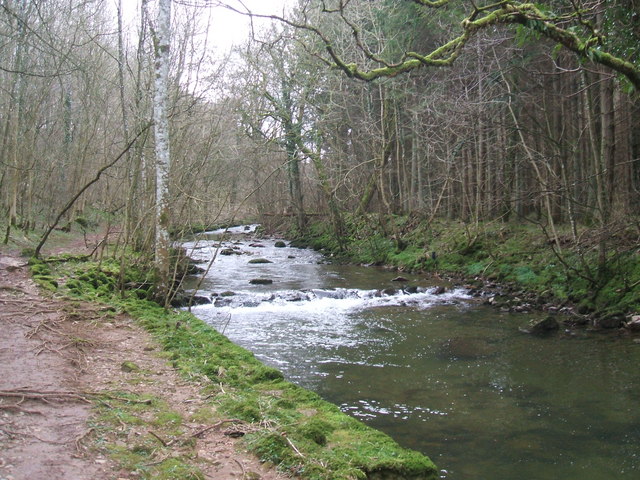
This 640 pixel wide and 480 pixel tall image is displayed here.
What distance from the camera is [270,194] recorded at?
111 ft

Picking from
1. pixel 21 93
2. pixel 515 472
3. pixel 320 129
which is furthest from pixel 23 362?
pixel 320 129

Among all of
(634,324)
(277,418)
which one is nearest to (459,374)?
(277,418)

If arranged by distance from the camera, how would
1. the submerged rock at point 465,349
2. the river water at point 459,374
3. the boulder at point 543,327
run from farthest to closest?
1. the boulder at point 543,327
2. the submerged rock at point 465,349
3. the river water at point 459,374

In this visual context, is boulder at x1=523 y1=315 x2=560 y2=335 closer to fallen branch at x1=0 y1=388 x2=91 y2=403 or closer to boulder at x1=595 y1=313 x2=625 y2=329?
boulder at x1=595 y1=313 x2=625 y2=329

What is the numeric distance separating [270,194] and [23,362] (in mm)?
28452

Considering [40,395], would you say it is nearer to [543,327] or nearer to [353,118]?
[543,327]

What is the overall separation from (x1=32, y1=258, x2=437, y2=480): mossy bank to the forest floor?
6.1 inches

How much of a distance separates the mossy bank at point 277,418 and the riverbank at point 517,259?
746 centimetres

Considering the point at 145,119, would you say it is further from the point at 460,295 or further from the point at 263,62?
the point at 263,62

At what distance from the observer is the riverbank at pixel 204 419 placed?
400 cm

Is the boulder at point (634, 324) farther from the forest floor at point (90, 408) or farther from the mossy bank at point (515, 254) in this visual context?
the forest floor at point (90, 408)

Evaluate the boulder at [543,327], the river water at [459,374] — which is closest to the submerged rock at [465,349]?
the river water at [459,374]

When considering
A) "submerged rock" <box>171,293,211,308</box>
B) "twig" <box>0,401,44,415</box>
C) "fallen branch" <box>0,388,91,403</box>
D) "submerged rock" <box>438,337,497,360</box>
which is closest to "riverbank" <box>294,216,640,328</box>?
"submerged rock" <box>438,337,497,360</box>

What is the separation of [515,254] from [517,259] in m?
0.30
